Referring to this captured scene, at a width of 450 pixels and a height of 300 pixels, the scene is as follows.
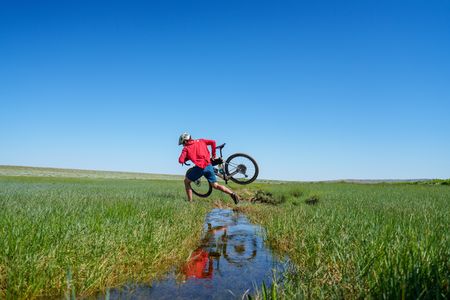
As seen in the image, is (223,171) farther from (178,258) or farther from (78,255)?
(78,255)

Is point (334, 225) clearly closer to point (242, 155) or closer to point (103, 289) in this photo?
point (103, 289)

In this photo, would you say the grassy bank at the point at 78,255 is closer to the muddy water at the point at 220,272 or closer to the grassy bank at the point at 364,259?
the muddy water at the point at 220,272

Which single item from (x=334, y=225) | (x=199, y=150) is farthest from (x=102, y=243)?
(x=199, y=150)

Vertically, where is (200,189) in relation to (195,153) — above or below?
below

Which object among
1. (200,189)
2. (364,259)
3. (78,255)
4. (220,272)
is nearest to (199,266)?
(220,272)

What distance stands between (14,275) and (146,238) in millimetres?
1825

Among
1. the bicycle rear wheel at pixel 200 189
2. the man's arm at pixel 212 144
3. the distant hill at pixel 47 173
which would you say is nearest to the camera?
the man's arm at pixel 212 144

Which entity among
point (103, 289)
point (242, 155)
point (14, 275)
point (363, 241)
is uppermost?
point (242, 155)

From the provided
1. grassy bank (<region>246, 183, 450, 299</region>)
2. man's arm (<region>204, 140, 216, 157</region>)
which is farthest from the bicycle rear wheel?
grassy bank (<region>246, 183, 450, 299</region>)

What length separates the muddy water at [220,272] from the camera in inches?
123

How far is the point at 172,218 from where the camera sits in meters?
6.39

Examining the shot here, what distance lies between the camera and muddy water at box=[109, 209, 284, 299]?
312 centimetres

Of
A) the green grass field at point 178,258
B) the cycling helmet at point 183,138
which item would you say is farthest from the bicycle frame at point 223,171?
the green grass field at point 178,258

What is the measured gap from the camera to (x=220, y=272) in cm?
384
